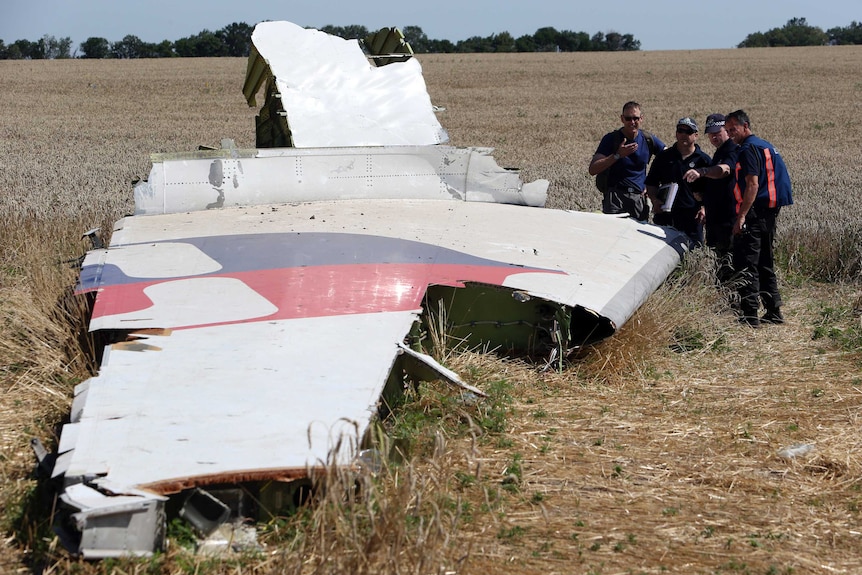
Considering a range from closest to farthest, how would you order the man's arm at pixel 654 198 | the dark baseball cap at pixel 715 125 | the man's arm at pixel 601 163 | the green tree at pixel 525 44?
the dark baseball cap at pixel 715 125, the man's arm at pixel 654 198, the man's arm at pixel 601 163, the green tree at pixel 525 44

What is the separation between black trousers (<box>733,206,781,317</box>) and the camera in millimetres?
7590

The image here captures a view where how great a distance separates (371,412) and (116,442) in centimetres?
96

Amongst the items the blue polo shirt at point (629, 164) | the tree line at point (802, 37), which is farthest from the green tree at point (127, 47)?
the blue polo shirt at point (629, 164)

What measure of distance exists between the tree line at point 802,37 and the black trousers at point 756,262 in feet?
257

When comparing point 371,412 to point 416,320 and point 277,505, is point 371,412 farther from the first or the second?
point 416,320

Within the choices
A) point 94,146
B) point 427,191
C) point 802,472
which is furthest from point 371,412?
point 94,146

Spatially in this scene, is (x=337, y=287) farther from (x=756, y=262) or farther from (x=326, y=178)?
(x=756, y=262)

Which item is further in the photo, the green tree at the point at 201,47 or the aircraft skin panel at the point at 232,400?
the green tree at the point at 201,47

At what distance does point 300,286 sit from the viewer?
520 cm

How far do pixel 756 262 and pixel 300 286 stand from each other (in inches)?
163

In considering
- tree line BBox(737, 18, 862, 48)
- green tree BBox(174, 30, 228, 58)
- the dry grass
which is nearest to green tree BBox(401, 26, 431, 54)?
green tree BBox(174, 30, 228, 58)

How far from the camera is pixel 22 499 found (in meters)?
3.96

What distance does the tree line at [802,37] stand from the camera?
7938cm

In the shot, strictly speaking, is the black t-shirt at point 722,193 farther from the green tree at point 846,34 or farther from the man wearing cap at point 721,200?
the green tree at point 846,34
